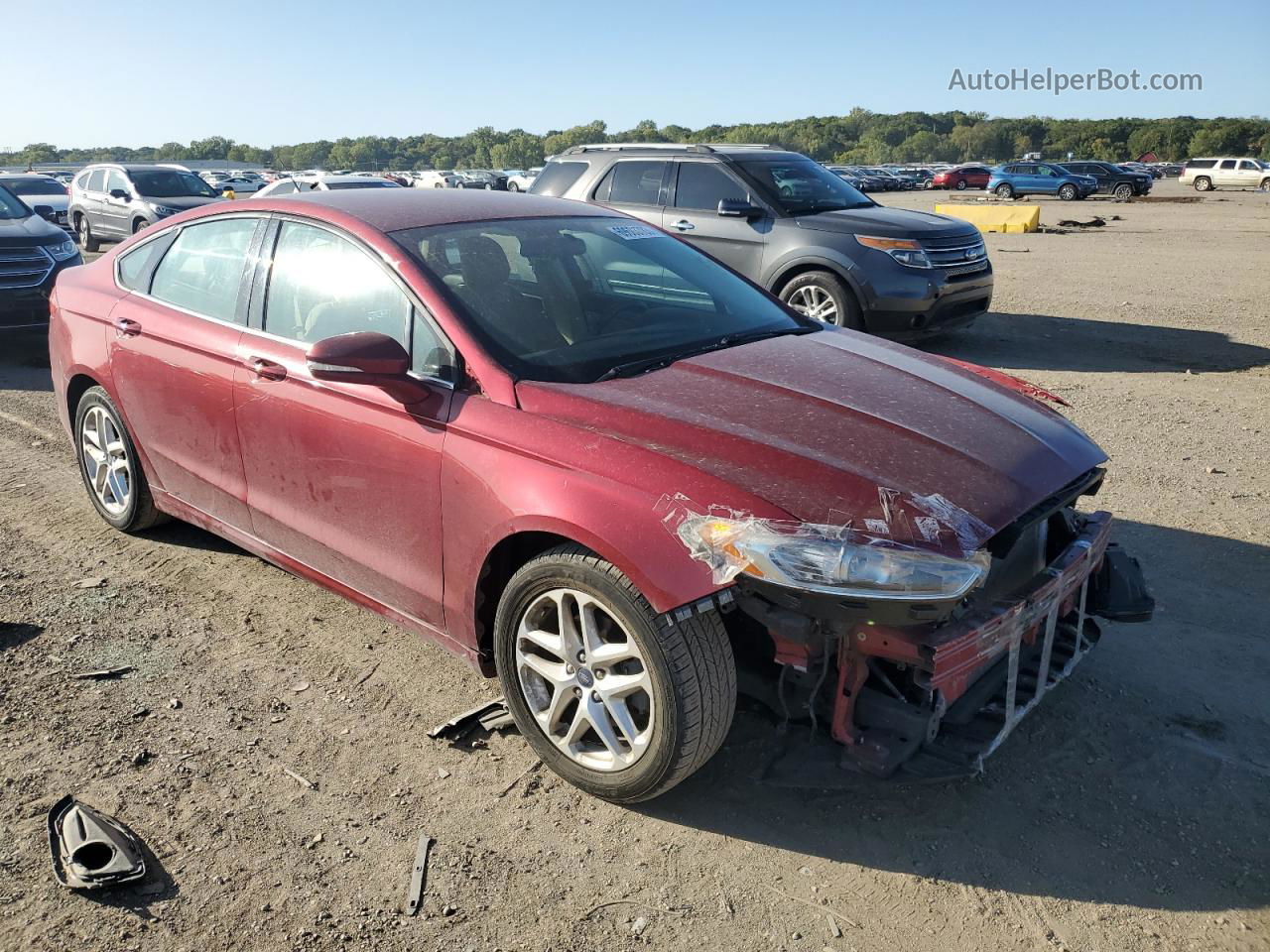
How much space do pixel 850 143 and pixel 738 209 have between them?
5639 inches

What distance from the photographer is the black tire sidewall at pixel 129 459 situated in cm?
468

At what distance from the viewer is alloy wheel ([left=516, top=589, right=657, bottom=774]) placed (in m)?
2.83

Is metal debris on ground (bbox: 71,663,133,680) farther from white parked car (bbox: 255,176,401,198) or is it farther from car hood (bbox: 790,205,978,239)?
white parked car (bbox: 255,176,401,198)

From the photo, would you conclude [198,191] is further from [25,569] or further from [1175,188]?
[1175,188]

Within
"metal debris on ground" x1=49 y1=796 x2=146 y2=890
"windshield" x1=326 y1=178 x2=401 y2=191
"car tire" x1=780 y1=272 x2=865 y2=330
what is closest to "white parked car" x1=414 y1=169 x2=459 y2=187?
"windshield" x1=326 y1=178 x2=401 y2=191

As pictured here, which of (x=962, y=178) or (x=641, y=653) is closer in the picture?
(x=641, y=653)

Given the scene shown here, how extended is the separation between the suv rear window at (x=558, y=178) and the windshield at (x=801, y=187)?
5.63 feet

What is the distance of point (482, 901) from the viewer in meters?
2.61

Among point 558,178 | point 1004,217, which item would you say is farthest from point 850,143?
point 558,178

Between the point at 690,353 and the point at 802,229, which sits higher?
the point at 802,229

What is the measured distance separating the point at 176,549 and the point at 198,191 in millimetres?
16116

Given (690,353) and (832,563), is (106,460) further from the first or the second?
(832,563)

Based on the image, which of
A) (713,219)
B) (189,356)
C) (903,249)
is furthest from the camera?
(713,219)

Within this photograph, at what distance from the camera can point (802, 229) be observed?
890cm
